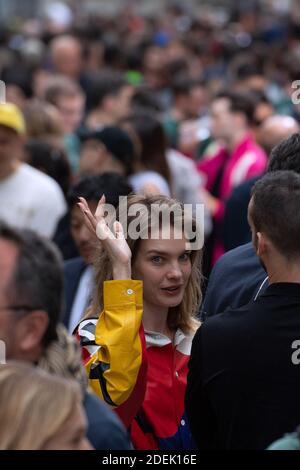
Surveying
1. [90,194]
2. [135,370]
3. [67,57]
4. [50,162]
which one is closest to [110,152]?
[50,162]

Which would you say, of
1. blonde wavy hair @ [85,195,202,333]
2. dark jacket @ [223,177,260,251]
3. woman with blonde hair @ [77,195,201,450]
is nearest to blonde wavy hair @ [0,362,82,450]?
woman with blonde hair @ [77,195,201,450]

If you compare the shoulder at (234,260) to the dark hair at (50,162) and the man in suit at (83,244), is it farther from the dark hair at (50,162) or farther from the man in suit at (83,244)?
the dark hair at (50,162)

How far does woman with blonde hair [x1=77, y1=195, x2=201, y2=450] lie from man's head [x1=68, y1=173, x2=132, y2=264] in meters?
1.01

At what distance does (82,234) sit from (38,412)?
2893mm

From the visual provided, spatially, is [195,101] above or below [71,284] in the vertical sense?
above

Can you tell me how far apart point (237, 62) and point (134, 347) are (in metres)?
10.1

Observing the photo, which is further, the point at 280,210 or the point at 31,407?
the point at 280,210

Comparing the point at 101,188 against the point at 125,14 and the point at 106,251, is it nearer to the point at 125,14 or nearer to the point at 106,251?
the point at 106,251

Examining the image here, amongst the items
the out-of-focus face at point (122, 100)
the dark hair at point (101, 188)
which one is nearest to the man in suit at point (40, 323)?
the dark hair at point (101, 188)

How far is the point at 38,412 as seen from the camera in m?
2.64

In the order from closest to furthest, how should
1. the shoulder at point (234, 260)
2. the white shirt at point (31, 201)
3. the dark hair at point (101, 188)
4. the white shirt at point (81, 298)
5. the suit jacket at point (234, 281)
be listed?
the suit jacket at point (234, 281) → the shoulder at point (234, 260) → the white shirt at point (81, 298) → the dark hair at point (101, 188) → the white shirt at point (31, 201)

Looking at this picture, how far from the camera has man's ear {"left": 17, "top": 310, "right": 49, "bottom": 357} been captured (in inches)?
119

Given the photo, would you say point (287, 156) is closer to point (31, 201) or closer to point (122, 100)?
point (31, 201)

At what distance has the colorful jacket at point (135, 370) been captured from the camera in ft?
12.2
